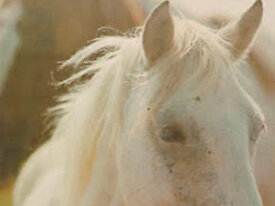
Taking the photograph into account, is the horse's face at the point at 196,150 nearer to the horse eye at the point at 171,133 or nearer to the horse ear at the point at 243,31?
the horse eye at the point at 171,133

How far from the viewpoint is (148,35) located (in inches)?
57.6

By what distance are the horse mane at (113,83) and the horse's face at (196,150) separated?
0.05 metres

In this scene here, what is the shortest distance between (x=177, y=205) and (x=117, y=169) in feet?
0.78

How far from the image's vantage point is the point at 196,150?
139 cm

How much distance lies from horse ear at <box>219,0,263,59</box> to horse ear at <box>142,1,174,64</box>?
9.2 inches

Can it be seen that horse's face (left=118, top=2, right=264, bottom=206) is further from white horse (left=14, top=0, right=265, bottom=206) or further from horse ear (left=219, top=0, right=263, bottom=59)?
horse ear (left=219, top=0, right=263, bottom=59)

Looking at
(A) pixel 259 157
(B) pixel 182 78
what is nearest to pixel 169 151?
(B) pixel 182 78

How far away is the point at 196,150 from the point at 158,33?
0.32 meters

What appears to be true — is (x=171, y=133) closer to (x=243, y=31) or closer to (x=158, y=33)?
(x=158, y=33)

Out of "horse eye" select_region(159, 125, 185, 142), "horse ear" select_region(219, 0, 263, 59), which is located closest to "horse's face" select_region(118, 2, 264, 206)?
"horse eye" select_region(159, 125, 185, 142)

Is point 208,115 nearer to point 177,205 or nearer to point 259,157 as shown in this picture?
point 177,205

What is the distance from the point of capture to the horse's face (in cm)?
135

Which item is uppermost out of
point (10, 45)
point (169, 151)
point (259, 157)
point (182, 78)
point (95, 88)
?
point (10, 45)

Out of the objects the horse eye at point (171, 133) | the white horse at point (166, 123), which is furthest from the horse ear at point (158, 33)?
the horse eye at point (171, 133)
